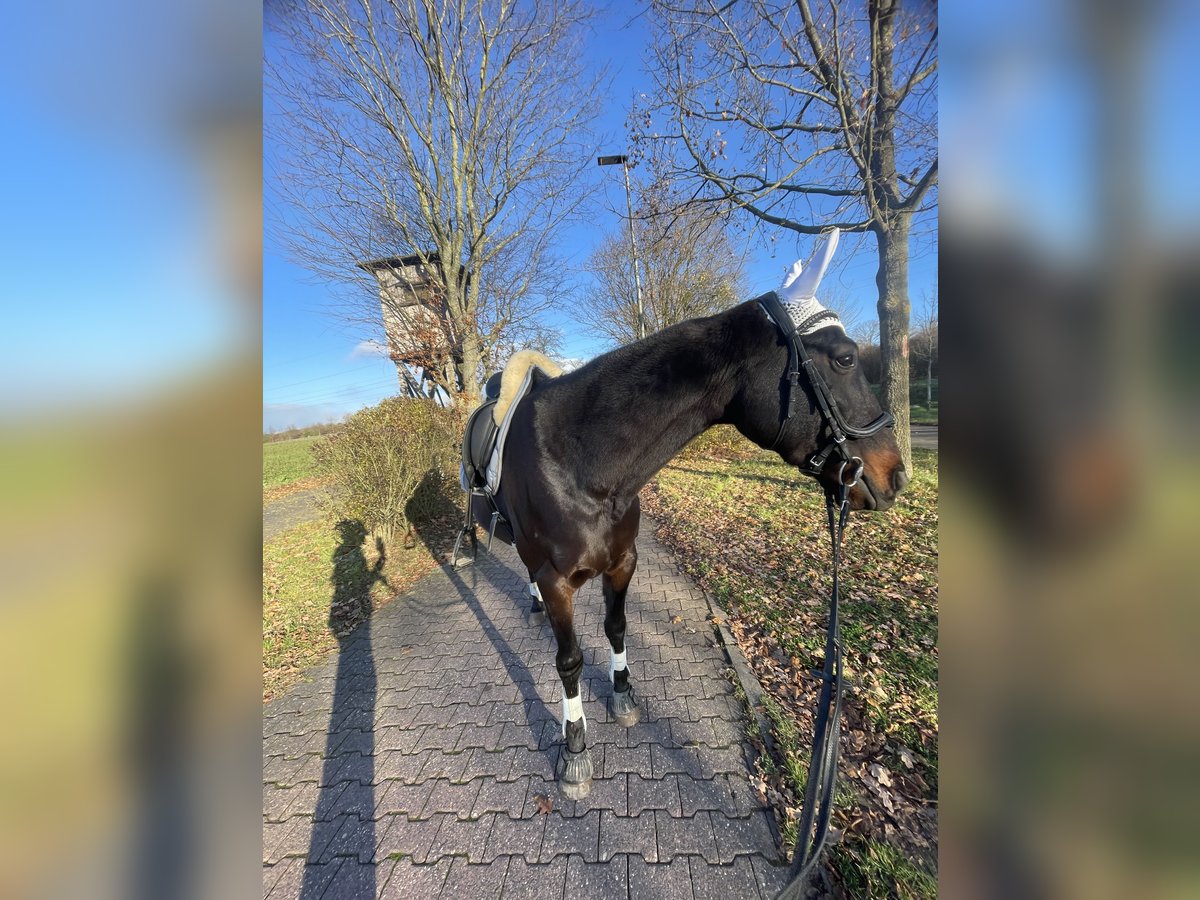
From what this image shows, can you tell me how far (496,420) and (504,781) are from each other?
81.9 inches

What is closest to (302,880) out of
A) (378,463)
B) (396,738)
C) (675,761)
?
(396,738)

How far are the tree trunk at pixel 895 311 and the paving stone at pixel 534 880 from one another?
5754 millimetres

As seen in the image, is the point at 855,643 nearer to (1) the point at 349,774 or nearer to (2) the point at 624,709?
(2) the point at 624,709

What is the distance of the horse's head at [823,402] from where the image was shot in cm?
186

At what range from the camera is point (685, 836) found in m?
2.14

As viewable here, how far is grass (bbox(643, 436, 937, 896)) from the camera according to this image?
207 centimetres

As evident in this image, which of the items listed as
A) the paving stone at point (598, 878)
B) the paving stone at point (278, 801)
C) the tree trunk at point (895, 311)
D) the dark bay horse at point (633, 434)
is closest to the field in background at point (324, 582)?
the paving stone at point (278, 801)

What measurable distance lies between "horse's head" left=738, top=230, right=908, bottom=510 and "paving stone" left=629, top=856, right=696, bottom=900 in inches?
69.3
